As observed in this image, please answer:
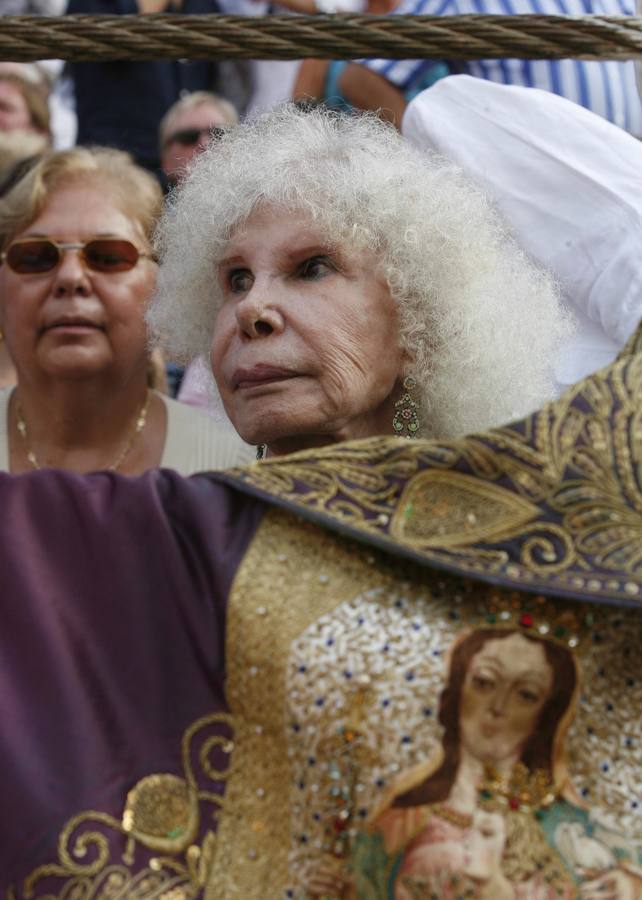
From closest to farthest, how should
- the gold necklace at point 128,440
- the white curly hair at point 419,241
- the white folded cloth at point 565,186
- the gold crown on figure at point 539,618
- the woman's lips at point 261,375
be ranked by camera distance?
the gold crown on figure at point 539,618 → the woman's lips at point 261,375 → the white curly hair at point 419,241 → the white folded cloth at point 565,186 → the gold necklace at point 128,440

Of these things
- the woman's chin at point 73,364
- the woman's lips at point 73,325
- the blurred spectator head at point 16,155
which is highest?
the blurred spectator head at point 16,155

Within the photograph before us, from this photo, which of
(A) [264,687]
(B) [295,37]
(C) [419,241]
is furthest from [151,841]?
(C) [419,241]

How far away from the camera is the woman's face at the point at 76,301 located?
3.47 metres

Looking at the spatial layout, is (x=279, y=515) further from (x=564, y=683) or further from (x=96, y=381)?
(x=96, y=381)

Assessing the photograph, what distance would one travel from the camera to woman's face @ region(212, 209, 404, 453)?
102 inches

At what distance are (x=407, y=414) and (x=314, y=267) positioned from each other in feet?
1.03

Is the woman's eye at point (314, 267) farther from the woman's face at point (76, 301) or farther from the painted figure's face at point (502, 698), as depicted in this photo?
the painted figure's face at point (502, 698)

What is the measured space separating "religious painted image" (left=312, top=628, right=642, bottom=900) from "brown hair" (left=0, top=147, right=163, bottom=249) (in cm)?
194

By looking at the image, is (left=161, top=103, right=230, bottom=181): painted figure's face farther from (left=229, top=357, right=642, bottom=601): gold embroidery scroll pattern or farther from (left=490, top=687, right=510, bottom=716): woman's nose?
(left=490, top=687, right=510, bottom=716): woman's nose

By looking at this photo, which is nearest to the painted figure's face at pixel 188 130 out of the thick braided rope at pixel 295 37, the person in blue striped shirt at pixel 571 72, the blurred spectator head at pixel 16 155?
the blurred spectator head at pixel 16 155

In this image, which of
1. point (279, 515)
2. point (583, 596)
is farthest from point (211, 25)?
point (583, 596)

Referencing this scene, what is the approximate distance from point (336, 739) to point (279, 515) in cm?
30

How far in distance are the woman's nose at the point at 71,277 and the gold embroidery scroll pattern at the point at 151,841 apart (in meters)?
1.79

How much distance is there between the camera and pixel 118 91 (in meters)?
4.89
